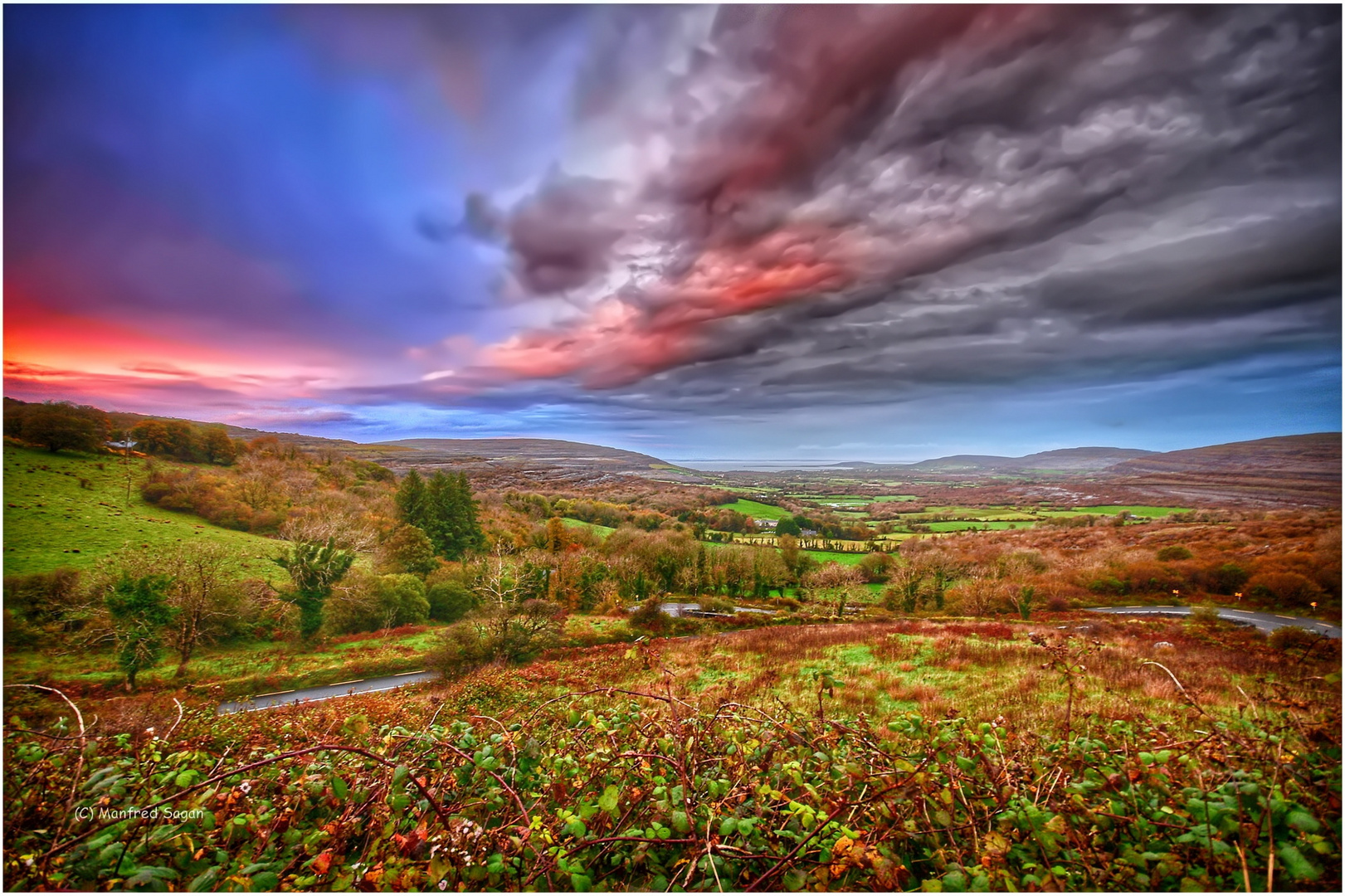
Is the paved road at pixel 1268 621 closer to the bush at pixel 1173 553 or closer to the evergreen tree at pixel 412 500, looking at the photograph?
the bush at pixel 1173 553

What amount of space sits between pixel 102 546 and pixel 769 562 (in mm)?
30944

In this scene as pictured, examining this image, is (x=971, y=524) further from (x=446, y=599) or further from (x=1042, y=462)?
(x=446, y=599)

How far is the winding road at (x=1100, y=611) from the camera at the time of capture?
3953 mm

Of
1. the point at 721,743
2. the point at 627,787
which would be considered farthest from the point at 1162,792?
the point at 627,787

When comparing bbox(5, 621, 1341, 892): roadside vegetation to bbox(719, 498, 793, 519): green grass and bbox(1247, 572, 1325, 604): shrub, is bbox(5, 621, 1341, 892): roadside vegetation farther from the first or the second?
bbox(719, 498, 793, 519): green grass

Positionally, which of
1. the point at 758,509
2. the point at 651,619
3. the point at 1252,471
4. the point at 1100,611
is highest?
the point at 1252,471

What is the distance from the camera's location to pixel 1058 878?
67.4 inches

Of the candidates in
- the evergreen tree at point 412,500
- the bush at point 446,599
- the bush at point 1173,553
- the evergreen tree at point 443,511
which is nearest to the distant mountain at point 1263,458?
the bush at point 1173,553

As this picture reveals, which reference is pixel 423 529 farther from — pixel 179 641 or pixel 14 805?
pixel 14 805

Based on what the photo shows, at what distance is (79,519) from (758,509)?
39.5m

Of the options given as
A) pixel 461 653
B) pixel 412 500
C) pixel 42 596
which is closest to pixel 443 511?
pixel 412 500

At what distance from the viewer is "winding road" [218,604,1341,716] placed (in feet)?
13.0

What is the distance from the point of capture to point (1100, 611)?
10.8 m


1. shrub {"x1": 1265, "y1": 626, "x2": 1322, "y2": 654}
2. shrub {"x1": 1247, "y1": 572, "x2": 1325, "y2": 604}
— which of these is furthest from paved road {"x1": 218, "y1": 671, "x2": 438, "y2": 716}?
shrub {"x1": 1247, "y1": 572, "x2": 1325, "y2": 604}
